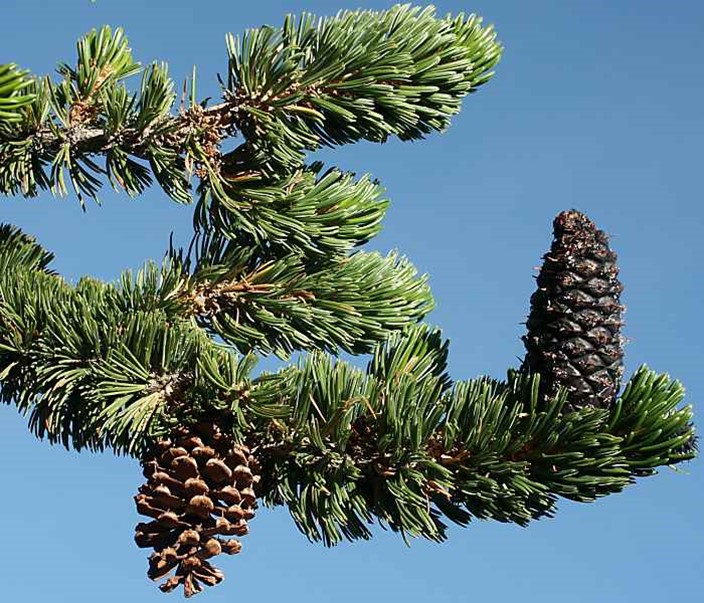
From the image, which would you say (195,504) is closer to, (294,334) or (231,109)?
(294,334)

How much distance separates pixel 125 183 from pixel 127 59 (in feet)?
1.05

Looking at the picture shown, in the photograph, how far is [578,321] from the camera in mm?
2551

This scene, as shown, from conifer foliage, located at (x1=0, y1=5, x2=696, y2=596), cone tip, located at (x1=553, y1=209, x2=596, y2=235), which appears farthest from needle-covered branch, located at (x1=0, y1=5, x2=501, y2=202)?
cone tip, located at (x1=553, y1=209, x2=596, y2=235)

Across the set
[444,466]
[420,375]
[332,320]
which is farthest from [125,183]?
[444,466]

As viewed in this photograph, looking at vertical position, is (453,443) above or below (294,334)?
below

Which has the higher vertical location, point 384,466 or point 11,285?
point 11,285

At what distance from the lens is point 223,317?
284 centimetres

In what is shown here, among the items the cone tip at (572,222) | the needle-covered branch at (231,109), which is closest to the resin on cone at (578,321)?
the cone tip at (572,222)

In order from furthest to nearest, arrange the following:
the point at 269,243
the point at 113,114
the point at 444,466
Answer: the point at 269,243 < the point at 113,114 < the point at 444,466

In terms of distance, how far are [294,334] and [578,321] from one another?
2.31 feet

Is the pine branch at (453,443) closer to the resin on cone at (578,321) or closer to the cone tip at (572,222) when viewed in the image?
the resin on cone at (578,321)

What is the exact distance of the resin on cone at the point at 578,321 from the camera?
8.30 feet

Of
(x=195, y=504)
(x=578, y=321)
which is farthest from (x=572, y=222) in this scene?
(x=195, y=504)

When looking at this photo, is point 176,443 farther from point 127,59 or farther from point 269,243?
point 127,59
